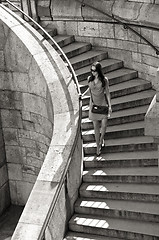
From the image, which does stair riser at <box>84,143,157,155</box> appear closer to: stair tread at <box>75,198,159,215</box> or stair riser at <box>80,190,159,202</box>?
stair riser at <box>80,190,159,202</box>

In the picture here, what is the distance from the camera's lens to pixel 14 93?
542 inches

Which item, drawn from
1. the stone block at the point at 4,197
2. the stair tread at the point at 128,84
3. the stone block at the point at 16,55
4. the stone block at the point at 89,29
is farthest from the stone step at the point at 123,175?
the stone block at the point at 89,29

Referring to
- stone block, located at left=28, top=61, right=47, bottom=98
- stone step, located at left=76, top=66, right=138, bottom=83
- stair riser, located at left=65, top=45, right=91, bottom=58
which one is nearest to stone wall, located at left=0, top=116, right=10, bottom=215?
stone block, located at left=28, top=61, right=47, bottom=98

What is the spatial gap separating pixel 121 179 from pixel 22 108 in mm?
3413

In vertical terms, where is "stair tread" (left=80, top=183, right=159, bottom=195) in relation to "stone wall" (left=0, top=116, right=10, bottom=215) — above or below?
above

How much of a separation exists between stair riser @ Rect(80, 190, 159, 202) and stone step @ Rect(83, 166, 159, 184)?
0.97 ft

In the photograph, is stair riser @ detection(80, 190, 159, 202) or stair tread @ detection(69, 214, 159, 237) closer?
stair tread @ detection(69, 214, 159, 237)

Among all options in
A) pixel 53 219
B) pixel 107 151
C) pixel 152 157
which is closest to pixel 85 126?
pixel 107 151

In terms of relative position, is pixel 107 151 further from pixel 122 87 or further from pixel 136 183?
pixel 122 87

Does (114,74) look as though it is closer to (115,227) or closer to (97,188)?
(97,188)

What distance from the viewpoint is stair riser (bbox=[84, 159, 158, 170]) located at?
11.3 metres

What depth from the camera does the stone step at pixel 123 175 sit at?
434 inches

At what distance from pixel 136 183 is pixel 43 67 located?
110 inches

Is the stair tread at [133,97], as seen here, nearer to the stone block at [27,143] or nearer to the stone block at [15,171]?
the stone block at [27,143]
